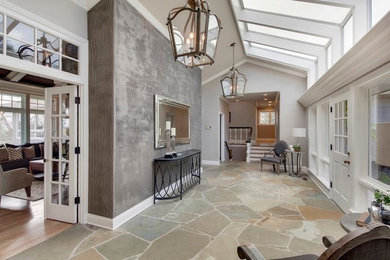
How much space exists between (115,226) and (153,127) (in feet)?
5.86

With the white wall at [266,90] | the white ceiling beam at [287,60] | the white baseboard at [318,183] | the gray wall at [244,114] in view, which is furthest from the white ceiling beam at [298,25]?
the gray wall at [244,114]

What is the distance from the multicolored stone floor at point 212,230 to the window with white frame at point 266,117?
8798 mm

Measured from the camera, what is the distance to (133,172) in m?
3.28

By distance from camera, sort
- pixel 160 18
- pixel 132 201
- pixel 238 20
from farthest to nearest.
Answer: pixel 238 20
pixel 160 18
pixel 132 201

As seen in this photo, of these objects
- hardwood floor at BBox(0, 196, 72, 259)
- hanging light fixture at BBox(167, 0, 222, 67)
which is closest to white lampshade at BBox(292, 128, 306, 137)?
hanging light fixture at BBox(167, 0, 222, 67)

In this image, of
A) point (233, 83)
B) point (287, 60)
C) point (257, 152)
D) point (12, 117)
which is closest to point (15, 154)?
point (12, 117)

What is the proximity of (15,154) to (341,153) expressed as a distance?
8.69 m

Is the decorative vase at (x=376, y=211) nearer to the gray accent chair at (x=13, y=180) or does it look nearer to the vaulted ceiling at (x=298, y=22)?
the vaulted ceiling at (x=298, y=22)

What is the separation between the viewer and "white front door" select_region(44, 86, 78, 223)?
2959mm

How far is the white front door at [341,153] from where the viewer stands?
3.40 m

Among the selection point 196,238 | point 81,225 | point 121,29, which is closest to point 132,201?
point 81,225

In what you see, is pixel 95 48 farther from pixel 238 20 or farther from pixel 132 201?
pixel 238 20

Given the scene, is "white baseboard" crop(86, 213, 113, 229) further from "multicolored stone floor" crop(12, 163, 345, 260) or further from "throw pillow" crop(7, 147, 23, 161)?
"throw pillow" crop(7, 147, 23, 161)

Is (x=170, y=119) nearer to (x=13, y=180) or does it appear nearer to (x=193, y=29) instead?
(x=193, y=29)
